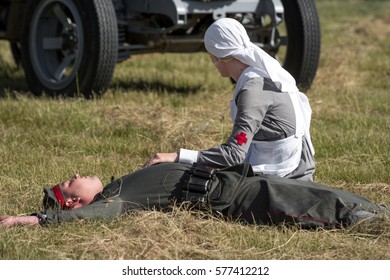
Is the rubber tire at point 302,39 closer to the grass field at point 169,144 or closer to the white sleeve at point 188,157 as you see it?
the grass field at point 169,144

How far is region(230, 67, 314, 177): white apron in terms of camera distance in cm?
579

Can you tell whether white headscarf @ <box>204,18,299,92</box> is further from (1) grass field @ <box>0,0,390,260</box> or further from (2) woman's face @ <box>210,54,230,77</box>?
(1) grass field @ <box>0,0,390,260</box>

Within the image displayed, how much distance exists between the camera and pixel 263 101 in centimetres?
566

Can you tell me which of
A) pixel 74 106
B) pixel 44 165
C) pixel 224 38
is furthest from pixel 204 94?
pixel 224 38

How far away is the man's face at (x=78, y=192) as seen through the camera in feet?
18.9

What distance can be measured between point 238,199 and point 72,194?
907 mm

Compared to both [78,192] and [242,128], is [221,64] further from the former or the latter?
[78,192]

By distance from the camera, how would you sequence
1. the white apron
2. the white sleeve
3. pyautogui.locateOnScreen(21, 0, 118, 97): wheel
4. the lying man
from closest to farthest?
the lying man → the white sleeve → the white apron → pyautogui.locateOnScreen(21, 0, 118, 97): wheel

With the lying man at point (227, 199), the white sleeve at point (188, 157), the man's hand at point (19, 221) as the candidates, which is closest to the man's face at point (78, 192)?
the lying man at point (227, 199)

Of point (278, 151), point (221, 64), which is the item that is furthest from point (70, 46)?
point (278, 151)

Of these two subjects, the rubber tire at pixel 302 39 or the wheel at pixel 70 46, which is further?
the rubber tire at pixel 302 39

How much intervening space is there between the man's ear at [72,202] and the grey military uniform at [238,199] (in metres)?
0.15

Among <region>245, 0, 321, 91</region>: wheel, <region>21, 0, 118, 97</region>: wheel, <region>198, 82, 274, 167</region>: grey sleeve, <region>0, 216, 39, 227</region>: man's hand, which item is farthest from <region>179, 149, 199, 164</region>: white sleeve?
<region>245, 0, 321, 91</region>: wheel
